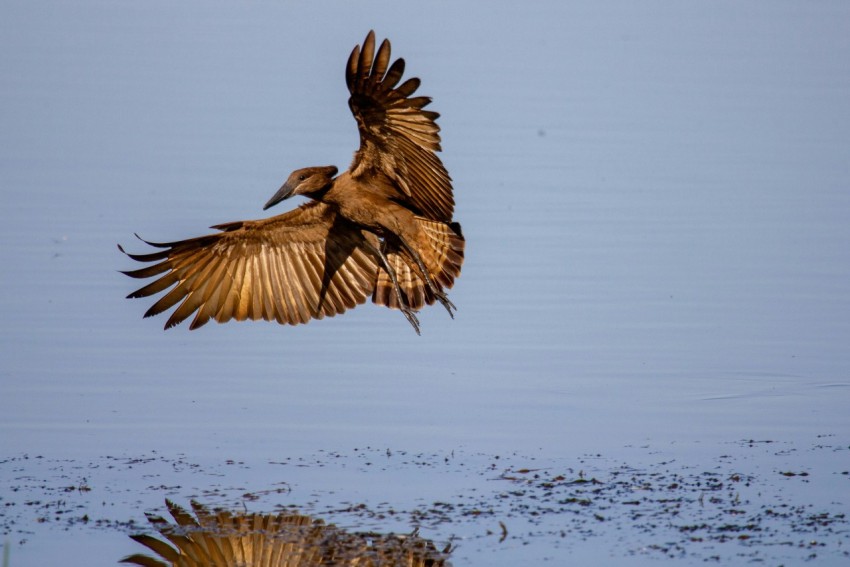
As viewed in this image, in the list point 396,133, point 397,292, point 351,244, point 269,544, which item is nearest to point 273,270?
point 351,244

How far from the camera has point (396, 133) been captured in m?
9.06

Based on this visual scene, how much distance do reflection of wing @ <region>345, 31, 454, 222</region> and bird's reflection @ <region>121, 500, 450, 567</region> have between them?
262 centimetres

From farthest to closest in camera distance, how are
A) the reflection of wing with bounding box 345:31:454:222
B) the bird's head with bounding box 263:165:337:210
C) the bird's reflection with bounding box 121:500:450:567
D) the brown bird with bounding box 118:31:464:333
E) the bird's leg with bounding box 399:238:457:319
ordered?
the bird's head with bounding box 263:165:337:210 < the bird's leg with bounding box 399:238:457:319 < the brown bird with bounding box 118:31:464:333 < the reflection of wing with bounding box 345:31:454:222 < the bird's reflection with bounding box 121:500:450:567

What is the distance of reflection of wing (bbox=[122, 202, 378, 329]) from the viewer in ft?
31.4

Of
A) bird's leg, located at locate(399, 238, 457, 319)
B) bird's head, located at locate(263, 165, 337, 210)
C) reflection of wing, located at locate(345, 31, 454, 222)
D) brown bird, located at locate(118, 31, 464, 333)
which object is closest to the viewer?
reflection of wing, located at locate(345, 31, 454, 222)

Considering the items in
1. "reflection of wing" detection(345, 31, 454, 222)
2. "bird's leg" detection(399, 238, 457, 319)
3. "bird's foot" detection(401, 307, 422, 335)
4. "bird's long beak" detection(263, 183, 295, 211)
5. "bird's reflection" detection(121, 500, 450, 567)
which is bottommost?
"bird's reflection" detection(121, 500, 450, 567)

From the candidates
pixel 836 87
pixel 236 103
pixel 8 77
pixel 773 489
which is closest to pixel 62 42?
pixel 8 77

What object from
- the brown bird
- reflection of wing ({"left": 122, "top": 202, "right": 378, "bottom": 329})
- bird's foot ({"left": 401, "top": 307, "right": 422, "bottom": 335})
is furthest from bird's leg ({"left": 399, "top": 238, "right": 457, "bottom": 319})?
reflection of wing ({"left": 122, "top": 202, "right": 378, "bottom": 329})

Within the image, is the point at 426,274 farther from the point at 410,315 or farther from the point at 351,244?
the point at 351,244

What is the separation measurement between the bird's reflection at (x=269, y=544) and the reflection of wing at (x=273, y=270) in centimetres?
244

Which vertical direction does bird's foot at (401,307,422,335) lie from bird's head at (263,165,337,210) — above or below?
below

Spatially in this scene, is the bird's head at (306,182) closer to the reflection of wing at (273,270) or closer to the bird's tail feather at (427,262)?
the reflection of wing at (273,270)

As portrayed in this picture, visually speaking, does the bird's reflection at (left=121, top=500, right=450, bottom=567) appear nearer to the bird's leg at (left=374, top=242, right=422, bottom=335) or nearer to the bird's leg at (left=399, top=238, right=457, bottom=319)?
the bird's leg at (left=399, top=238, right=457, bottom=319)

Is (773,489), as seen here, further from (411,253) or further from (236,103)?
(236,103)
